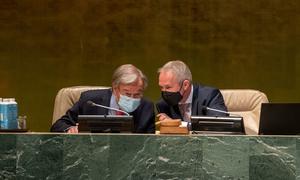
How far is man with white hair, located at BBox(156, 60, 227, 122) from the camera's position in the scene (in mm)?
4754

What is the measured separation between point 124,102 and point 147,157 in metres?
1.15

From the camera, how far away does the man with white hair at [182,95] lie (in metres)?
4.75

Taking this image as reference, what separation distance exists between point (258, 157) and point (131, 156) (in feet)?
1.98

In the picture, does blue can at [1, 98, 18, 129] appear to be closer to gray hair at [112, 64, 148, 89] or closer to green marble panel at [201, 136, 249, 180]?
gray hair at [112, 64, 148, 89]

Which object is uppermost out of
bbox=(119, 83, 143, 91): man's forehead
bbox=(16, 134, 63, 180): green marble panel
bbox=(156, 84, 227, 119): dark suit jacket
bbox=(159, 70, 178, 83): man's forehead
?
bbox=(159, 70, 178, 83): man's forehead

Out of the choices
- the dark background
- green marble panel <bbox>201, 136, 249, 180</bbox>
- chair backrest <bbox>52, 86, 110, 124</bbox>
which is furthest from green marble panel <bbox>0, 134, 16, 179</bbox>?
the dark background

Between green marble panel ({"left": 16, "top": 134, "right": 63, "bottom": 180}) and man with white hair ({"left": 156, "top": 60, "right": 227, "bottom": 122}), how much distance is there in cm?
127

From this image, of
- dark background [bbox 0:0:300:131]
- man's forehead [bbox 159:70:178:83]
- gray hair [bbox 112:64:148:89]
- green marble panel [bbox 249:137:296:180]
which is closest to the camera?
green marble panel [bbox 249:137:296:180]

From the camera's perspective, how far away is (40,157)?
11.7 feet

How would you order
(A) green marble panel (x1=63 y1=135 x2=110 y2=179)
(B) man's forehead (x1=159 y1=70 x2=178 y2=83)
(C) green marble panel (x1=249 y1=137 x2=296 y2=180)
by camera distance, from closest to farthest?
(C) green marble panel (x1=249 y1=137 x2=296 y2=180)
(A) green marble panel (x1=63 y1=135 x2=110 y2=179)
(B) man's forehead (x1=159 y1=70 x2=178 y2=83)

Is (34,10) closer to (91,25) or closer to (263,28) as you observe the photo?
(91,25)

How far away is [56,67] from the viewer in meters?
6.27

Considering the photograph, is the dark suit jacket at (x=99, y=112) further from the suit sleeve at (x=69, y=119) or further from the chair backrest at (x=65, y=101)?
the chair backrest at (x=65, y=101)

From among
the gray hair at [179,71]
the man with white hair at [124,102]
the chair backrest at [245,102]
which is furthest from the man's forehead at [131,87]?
the chair backrest at [245,102]
